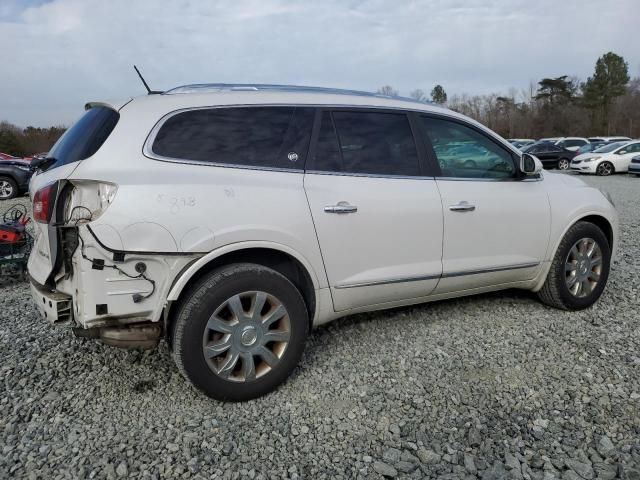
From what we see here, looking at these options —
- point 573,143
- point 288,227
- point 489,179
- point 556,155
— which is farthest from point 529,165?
point 573,143

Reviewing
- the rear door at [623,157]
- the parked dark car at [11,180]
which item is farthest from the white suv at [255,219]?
the rear door at [623,157]

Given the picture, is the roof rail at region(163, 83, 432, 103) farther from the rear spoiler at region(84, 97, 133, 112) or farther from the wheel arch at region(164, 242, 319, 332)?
the wheel arch at region(164, 242, 319, 332)

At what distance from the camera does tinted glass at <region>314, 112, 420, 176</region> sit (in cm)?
334

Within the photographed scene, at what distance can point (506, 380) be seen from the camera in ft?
10.7

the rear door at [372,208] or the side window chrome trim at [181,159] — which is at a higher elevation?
the side window chrome trim at [181,159]

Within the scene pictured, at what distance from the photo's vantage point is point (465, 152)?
392 cm

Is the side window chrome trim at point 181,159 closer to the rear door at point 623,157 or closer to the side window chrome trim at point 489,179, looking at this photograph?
the side window chrome trim at point 489,179

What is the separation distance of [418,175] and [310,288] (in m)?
1.12

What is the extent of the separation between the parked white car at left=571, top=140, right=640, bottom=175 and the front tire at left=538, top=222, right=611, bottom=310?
62.8ft

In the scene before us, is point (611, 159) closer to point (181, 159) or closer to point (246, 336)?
point (246, 336)

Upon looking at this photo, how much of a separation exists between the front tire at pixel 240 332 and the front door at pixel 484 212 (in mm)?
1275

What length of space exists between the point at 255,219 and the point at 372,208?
0.81 metres

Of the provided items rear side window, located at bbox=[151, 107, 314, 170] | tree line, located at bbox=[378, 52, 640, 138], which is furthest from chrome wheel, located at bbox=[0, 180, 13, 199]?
tree line, located at bbox=[378, 52, 640, 138]

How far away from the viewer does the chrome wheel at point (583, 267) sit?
170 inches
